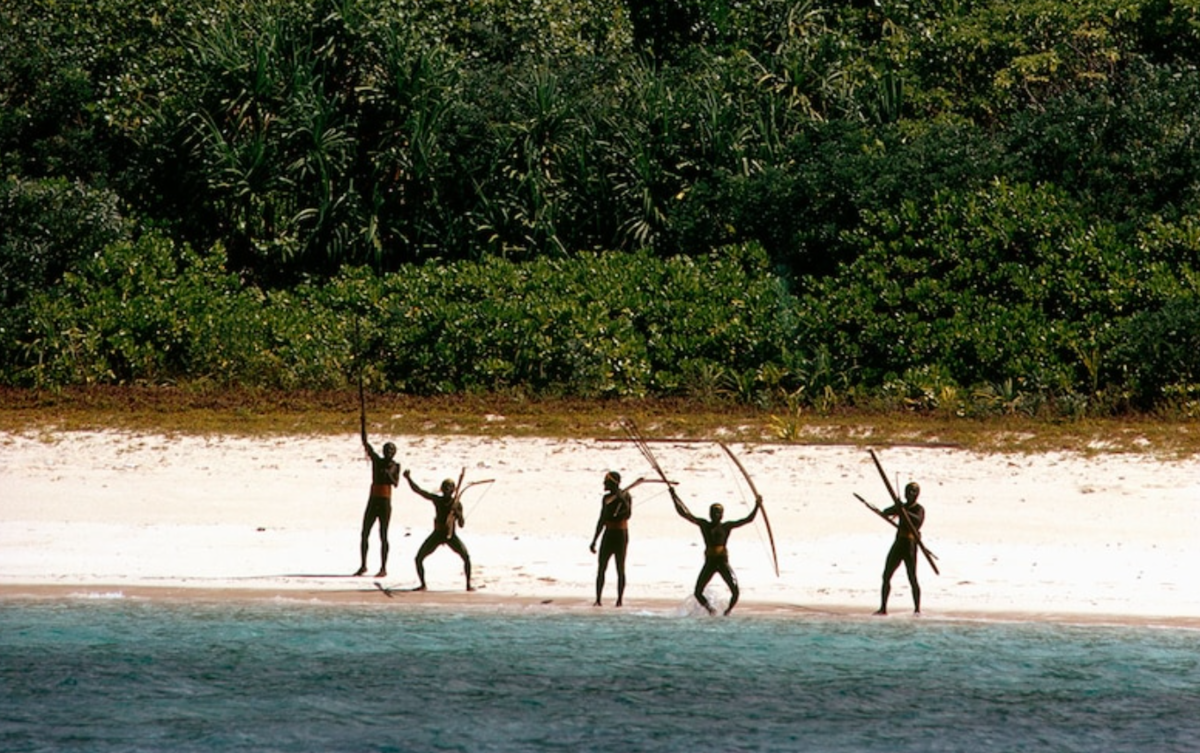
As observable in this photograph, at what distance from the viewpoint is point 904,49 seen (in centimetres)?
2688

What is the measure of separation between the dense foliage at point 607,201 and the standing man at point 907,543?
7.18 meters

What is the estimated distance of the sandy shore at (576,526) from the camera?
13180 mm

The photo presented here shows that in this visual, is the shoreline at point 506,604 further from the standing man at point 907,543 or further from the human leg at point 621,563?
the standing man at point 907,543

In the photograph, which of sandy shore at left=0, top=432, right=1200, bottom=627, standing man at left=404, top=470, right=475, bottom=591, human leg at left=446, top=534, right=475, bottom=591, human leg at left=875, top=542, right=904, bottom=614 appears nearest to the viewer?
human leg at left=875, top=542, right=904, bottom=614

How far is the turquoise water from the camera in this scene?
11609mm

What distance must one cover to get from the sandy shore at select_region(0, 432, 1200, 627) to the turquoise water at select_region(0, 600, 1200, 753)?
24 cm

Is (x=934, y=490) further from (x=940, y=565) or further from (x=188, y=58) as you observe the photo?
(x=188, y=58)

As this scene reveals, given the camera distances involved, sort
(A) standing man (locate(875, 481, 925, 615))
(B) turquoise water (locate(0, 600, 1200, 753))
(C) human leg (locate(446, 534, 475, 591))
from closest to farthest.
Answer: (B) turquoise water (locate(0, 600, 1200, 753)) < (A) standing man (locate(875, 481, 925, 615)) < (C) human leg (locate(446, 534, 475, 591))

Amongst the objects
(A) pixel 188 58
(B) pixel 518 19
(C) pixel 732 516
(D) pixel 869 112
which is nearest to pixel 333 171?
(A) pixel 188 58

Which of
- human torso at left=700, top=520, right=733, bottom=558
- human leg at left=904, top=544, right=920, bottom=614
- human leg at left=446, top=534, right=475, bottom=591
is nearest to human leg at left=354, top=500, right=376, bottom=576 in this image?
human leg at left=446, top=534, right=475, bottom=591

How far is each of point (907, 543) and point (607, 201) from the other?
1222cm

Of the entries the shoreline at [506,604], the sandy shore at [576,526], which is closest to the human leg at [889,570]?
the shoreline at [506,604]

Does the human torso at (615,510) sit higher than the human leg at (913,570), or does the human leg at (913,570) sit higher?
the human torso at (615,510)

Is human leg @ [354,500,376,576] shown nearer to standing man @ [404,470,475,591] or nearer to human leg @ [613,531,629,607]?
standing man @ [404,470,475,591]
